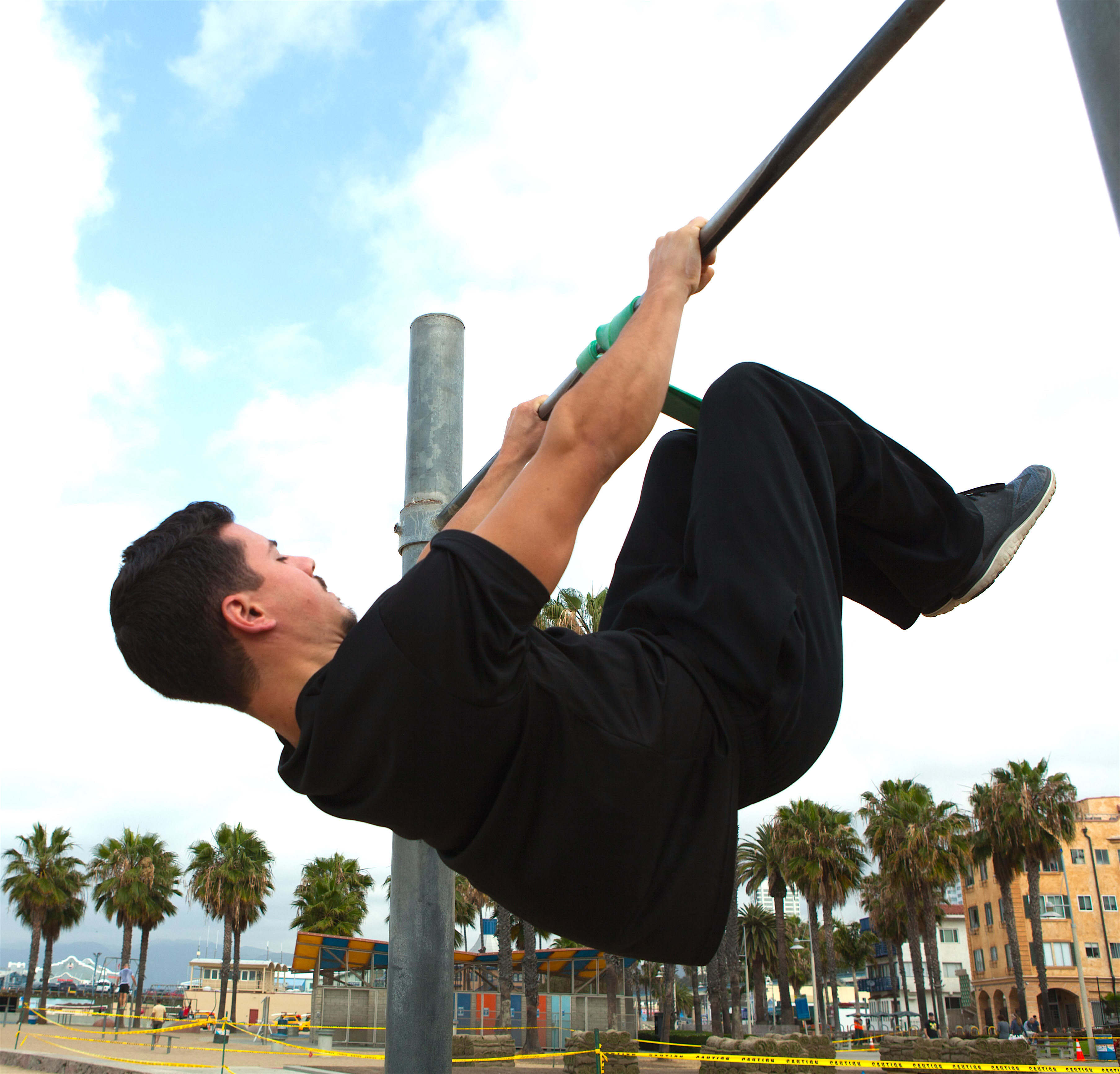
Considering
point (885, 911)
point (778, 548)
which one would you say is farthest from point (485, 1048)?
point (885, 911)

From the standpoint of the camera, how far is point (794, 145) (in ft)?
5.98

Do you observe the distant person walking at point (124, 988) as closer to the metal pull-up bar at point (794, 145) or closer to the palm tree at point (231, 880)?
the palm tree at point (231, 880)

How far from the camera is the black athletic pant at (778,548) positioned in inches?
65.7

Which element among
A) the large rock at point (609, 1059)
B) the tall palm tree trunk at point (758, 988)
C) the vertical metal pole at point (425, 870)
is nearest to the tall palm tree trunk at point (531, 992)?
the large rock at point (609, 1059)

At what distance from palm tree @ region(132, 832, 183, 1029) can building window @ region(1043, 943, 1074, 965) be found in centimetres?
5065

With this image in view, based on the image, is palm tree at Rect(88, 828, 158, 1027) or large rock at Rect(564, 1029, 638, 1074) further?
palm tree at Rect(88, 828, 158, 1027)

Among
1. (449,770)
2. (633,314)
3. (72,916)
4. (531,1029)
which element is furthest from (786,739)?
(72,916)

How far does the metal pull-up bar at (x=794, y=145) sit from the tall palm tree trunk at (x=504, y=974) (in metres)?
30.9

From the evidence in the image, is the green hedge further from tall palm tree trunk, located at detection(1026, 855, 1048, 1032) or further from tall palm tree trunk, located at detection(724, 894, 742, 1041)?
tall palm tree trunk, located at detection(1026, 855, 1048, 1032)

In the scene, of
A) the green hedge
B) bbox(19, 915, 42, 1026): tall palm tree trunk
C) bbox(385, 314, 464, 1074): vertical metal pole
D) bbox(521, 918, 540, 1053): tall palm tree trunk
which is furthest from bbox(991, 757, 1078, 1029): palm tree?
bbox(19, 915, 42, 1026): tall palm tree trunk

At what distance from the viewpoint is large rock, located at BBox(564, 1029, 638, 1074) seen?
1883 cm

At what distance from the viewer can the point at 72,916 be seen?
40594 mm

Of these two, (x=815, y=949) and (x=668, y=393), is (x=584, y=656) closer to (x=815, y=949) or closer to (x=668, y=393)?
(x=668, y=393)

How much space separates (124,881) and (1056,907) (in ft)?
180
